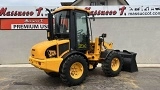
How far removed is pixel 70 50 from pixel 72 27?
29.1 inches

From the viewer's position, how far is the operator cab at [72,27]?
759cm

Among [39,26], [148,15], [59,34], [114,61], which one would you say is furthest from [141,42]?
[59,34]

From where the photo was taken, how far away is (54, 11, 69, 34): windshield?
7.67 m

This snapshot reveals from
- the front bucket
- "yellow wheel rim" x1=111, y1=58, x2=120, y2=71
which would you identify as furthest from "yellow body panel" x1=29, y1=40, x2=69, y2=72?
the front bucket

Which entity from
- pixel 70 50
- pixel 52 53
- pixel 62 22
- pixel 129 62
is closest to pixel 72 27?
pixel 62 22

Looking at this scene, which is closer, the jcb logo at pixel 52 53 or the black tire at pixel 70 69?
the black tire at pixel 70 69

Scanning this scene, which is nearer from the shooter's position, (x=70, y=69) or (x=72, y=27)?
(x=70, y=69)

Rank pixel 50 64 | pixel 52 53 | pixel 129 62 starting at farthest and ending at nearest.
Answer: pixel 129 62, pixel 52 53, pixel 50 64

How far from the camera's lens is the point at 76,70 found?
7.52 metres

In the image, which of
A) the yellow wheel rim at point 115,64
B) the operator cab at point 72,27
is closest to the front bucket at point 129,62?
the yellow wheel rim at point 115,64

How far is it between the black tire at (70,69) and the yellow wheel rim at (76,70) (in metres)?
0.04

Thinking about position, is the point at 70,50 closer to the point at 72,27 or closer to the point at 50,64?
the point at 72,27

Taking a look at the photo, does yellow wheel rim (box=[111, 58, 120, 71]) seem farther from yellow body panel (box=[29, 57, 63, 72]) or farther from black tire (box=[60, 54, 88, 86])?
yellow body panel (box=[29, 57, 63, 72])

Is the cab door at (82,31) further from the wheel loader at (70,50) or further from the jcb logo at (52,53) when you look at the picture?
the jcb logo at (52,53)
